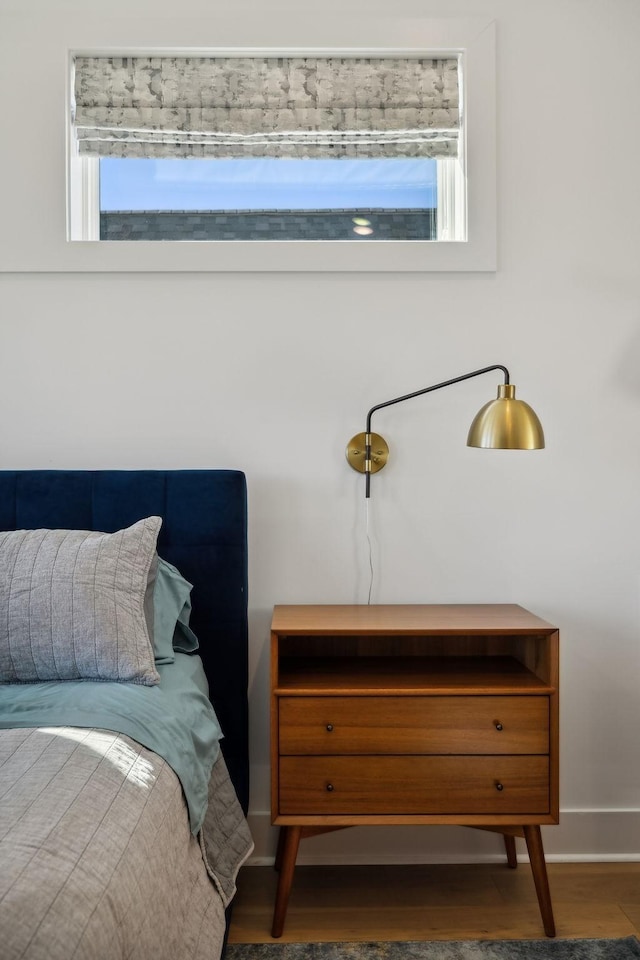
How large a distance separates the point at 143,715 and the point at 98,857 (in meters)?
0.46

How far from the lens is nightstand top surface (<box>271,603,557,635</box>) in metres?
1.87

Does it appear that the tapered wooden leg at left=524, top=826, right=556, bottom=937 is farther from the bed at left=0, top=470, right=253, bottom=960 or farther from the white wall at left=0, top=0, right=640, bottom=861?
the bed at left=0, top=470, right=253, bottom=960

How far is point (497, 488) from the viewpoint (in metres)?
2.26

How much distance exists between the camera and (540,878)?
186 centimetres

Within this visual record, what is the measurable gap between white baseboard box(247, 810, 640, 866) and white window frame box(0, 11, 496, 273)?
168 cm

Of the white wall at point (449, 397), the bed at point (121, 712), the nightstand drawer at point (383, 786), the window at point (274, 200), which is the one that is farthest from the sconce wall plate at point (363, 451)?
the nightstand drawer at point (383, 786)

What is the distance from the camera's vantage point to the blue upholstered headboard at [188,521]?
6.87 feet

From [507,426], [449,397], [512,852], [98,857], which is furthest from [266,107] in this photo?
[512,852]

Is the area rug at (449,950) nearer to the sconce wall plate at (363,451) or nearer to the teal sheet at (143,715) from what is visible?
the teal sheet at (143,715)

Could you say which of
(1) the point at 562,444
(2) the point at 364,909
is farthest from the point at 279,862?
(1) the point at 562,444

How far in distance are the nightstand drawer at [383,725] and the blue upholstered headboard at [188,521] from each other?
0.31 m

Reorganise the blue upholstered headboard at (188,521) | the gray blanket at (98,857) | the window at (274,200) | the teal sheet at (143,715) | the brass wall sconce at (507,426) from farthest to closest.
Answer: the window at (274,200), the blue upholstered headboard at (188,521), the brass wall sconce at (507,426), the teal sheet at (143,715), the gray blanket at (98,857)

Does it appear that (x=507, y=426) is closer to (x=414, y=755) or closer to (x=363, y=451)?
(x=363, y=451)

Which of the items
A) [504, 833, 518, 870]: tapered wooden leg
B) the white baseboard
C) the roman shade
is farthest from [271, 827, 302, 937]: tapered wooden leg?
the roman shade
